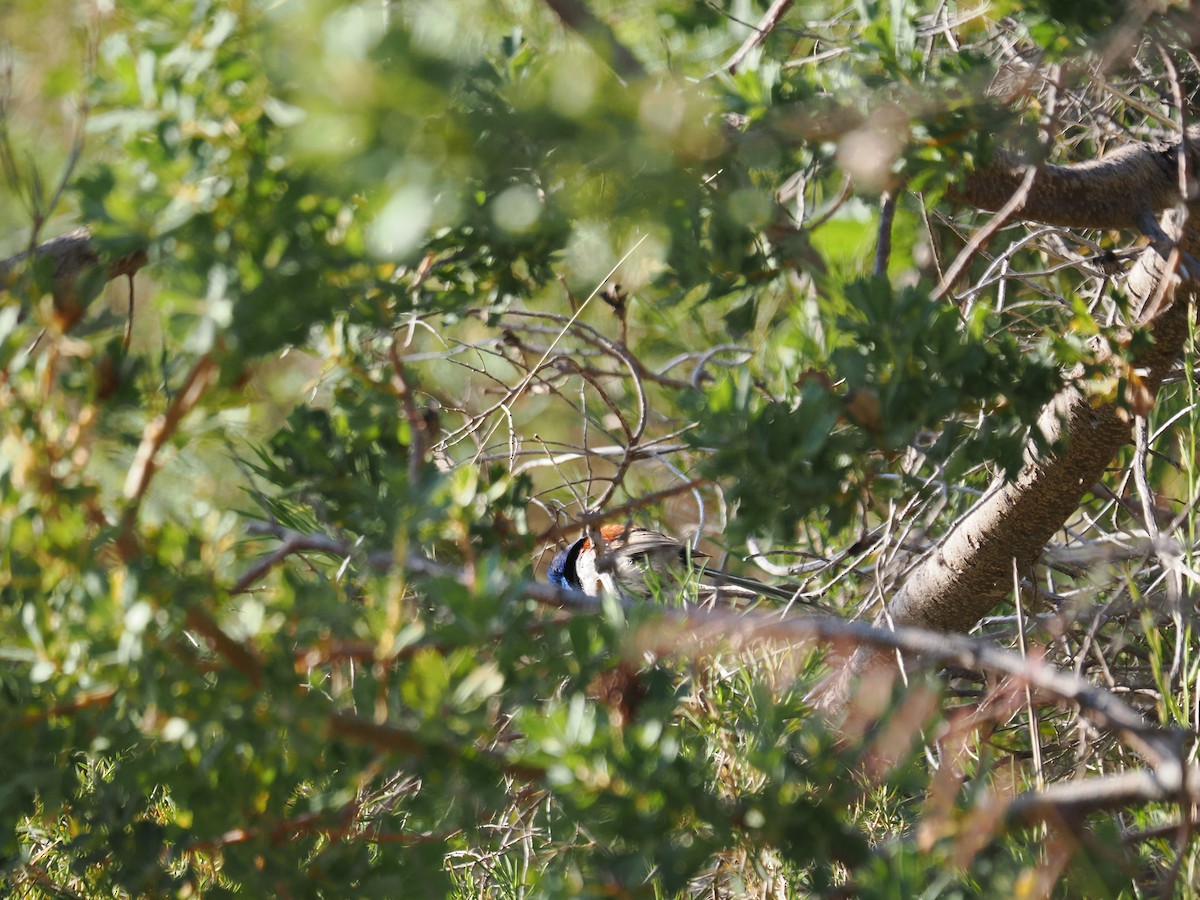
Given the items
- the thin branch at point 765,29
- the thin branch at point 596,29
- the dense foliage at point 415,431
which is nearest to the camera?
the dense foliage at point 415,431

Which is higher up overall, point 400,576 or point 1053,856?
point 400,576

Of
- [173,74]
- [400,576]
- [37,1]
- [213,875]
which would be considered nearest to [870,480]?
[400,576]

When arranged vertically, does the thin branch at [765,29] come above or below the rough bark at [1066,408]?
above

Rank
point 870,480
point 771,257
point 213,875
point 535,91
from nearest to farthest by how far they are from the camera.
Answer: point 535,91 → point 870,480 → point 771,257 → point 213,875

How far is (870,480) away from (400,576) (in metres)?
0.56

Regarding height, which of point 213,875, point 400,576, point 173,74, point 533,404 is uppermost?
point 173,74

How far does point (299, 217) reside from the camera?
84 cm

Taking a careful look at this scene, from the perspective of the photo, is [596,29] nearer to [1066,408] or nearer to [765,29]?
[765,29]

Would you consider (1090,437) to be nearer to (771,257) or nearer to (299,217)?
(771,257)

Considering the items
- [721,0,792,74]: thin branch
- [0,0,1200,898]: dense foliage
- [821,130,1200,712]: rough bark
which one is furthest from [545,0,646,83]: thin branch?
→ [821,130,1200,712]: rough bark

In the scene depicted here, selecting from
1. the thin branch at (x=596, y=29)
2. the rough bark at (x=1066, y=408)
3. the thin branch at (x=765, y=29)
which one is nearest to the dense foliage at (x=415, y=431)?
the thin branch at (x=596, y=29)

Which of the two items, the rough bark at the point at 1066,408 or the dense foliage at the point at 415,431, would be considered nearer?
the dense foliage at the point at 415,431

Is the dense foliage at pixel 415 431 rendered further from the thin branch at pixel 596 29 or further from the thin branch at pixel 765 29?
the thin branch at pixel 765 29

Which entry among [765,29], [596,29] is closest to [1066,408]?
[765,29]
